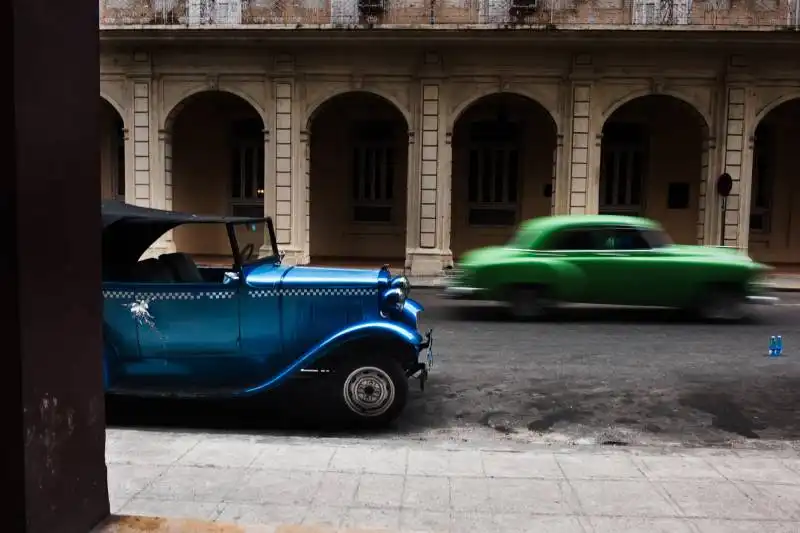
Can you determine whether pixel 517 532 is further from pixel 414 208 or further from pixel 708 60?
pixel 708 60

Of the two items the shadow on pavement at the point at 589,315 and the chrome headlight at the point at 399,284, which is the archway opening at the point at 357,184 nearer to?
the shadow on pavement at the point at 589,315

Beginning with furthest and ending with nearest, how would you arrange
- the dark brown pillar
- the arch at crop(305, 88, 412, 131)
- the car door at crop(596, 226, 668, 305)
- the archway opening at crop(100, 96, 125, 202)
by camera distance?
the archway opening at crop(100, 96, 125, 202) < the arch at crop(305, 88, 412, 131) < the car door at crop(596, 226, 668, 305) < the dark brown pillar

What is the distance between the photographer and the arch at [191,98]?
17797 mm

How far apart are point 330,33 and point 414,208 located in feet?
15.6

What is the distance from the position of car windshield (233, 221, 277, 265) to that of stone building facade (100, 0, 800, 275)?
10.6 m

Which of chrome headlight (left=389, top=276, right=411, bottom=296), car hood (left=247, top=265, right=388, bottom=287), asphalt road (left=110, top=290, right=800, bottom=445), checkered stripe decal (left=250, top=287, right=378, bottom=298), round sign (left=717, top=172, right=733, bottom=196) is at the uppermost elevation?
round sign (left=717, top=172, right=733, bottom=196)

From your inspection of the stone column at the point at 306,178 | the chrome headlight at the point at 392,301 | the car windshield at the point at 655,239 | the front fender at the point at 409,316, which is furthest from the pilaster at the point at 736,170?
the chrome headlight at the point at 392,301

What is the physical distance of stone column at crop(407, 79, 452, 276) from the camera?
684 inches

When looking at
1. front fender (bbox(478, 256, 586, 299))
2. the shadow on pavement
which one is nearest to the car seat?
the shadow on pavement

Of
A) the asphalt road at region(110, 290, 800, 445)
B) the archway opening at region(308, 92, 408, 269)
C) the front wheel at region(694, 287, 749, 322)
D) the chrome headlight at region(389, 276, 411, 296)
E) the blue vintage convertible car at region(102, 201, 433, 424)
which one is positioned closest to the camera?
the blue vintage convertible car at region(102, 201, 433, 424)

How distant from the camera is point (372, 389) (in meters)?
5.75

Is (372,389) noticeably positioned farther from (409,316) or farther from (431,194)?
(431,194)

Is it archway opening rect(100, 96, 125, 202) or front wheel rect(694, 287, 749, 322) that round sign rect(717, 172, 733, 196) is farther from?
archway opening rect(100, 96, 125, 202)

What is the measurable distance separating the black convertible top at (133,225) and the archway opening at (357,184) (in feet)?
43.6
